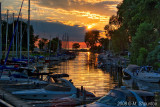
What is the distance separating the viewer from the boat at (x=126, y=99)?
12516mm

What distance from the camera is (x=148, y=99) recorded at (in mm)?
13094

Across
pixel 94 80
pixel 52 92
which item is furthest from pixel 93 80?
pixel 52 92

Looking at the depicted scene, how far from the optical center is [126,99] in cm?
1281

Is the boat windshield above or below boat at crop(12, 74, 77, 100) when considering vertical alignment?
above

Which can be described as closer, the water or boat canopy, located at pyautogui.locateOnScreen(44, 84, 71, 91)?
boat canopy, located at pyautogui.locateOnScreen(44, 84, 71, 91)

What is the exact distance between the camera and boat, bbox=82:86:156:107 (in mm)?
12516

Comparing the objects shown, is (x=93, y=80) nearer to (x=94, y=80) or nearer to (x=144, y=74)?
(x=94, y=80)

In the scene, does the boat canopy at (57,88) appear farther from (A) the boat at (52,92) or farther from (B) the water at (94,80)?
(B) the water at (94,80)

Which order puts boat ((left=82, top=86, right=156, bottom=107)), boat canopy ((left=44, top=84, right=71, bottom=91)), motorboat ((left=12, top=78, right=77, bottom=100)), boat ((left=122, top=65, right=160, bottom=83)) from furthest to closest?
boat ((left=122, top=65, right=160, bottom=83)), boat canopy ((left=44, top=84, right=71, bottom=91)), motorboat ((left=12, top=78, right=77, bottom=100)), boat ((left=82, top=86, right=156, bottom=107))

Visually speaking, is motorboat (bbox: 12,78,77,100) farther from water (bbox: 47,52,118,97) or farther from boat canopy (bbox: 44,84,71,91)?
water (bbox: 47,52,118,97)

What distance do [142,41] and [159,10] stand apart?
838 inches

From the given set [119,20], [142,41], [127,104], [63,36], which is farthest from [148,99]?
[63,36]

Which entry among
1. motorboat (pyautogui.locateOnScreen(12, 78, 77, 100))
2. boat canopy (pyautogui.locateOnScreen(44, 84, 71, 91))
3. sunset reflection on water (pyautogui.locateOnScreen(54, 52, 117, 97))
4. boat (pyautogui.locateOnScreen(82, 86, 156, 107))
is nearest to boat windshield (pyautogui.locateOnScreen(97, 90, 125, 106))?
boat (pyautogui.locateOnScreen(82, 86, 156, 107))

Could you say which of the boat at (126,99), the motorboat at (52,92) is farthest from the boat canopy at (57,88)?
the boat at (126,99)
